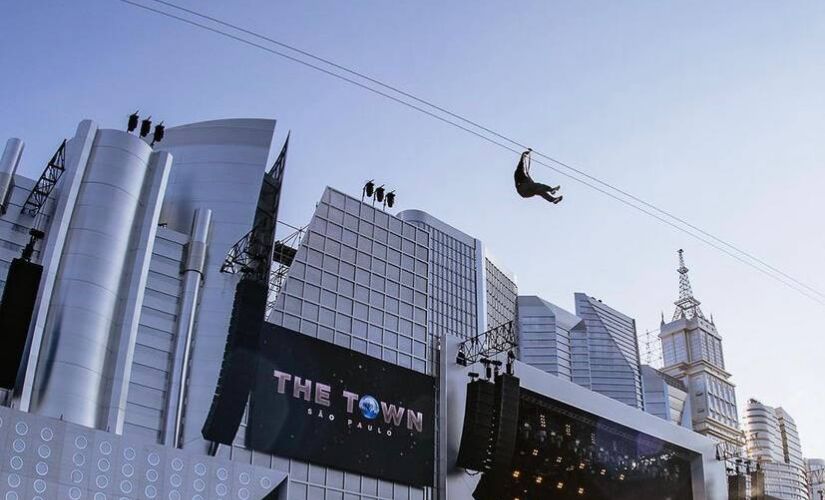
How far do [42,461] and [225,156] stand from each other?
2143cm

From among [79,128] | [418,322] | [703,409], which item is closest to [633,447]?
[418,322]

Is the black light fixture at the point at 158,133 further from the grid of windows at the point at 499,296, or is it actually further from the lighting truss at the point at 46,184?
the grid of windows at the point at 499,296

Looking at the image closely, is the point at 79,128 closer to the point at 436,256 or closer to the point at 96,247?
the point at 96,247

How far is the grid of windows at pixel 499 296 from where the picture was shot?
95.1m

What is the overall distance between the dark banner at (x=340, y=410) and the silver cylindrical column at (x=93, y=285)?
289 inches

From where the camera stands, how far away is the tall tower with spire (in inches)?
5871

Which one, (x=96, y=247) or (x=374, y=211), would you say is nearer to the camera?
(x=96, y=247)

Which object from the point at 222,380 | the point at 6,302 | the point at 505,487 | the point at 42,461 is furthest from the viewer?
the point at 505,487

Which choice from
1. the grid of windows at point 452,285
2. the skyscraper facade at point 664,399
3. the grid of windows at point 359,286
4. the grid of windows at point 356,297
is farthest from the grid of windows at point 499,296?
the grid of windows at point 356,297

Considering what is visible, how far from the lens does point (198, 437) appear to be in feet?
110

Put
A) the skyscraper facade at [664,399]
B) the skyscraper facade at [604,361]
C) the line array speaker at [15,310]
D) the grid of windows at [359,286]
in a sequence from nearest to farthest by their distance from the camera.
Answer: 1. the line array speaker at [15,310]
2. the grid of windows at [359,286]
3. the skyscraper facade at [604,361]
4. the skyscraper facade at [664,399]

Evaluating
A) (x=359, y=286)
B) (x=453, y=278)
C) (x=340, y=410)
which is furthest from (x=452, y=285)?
(x=340, y=410)

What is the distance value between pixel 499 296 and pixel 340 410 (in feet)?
221

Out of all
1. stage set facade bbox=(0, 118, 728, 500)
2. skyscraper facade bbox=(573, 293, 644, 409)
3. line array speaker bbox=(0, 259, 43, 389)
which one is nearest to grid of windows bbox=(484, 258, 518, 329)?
skyscraper facade bbox=(573, 293, 644, 409)
